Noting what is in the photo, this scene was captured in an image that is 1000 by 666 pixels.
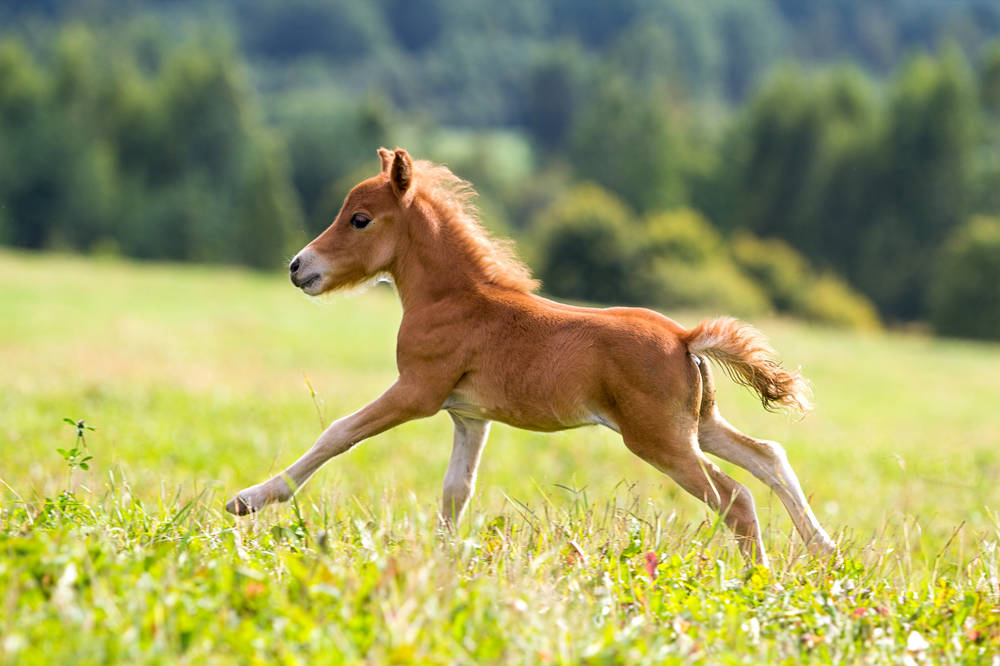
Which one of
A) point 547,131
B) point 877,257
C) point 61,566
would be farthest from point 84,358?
point 547,131

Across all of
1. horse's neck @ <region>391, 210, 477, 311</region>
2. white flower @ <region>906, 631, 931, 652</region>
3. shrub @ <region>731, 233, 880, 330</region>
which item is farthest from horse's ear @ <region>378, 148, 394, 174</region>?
shrub @ <region>731, 233, 880, 330</region>

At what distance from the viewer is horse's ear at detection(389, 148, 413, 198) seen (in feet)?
20.5

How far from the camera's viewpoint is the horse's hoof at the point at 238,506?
5449 mm

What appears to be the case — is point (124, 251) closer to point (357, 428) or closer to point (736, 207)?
point (736, 207)

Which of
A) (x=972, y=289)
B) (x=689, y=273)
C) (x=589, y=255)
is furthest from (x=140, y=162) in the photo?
(x=972, y=289)

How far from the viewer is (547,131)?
12900 centimetres

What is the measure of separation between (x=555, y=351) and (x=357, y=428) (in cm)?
105

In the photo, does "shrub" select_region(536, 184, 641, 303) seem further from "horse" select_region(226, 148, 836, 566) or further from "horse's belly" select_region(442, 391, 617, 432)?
"horse's belly" select_region(442, 391, 617, 432)

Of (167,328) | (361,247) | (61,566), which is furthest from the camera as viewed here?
(167,328)

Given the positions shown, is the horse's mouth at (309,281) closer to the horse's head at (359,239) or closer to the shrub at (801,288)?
the horse's head at (359,239)

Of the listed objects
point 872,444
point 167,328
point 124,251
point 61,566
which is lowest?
point 124,251

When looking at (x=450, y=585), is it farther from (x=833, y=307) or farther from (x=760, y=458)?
(x=833, y=307)

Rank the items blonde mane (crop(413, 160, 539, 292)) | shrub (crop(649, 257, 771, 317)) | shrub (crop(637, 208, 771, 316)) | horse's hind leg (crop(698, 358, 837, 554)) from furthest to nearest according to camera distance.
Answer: shrub (crop(637, 208, 771, 316))
shrub (crop(649, 257, 771, 317))
blonde mane (crop(413, 160, 539, 292))
horse's hind leg (crop(698, 358, 837, 554))

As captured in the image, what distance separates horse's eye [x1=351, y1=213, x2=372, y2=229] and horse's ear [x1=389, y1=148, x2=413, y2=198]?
0.21 meters
